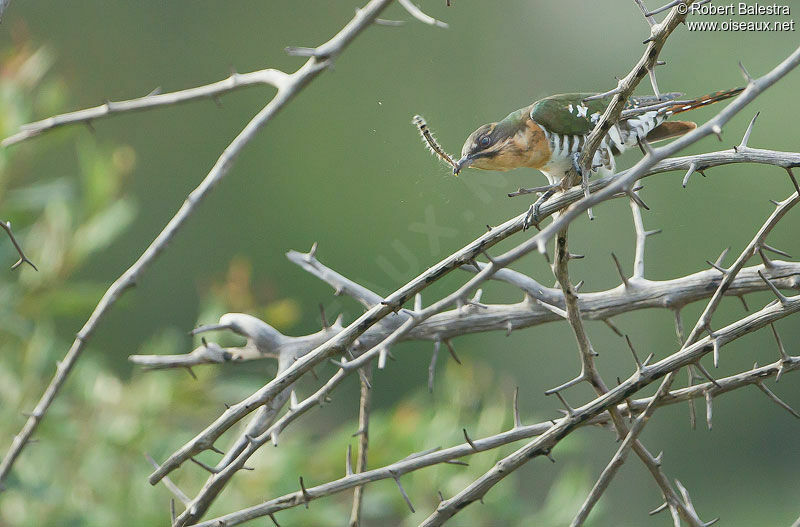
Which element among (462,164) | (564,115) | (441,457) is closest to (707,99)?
(564,115)

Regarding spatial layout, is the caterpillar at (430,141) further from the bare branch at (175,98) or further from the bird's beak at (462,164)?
the bare branch at (175,98)

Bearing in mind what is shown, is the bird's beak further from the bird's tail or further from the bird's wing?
the bird's tail

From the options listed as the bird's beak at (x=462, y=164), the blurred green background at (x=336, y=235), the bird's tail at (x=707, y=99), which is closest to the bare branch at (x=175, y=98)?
the blurred green background at (x=336, y=235)

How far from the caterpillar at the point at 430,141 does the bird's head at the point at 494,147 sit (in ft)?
0.04

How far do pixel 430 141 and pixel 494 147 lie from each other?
0.09 meters

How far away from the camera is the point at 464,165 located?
0.87 m

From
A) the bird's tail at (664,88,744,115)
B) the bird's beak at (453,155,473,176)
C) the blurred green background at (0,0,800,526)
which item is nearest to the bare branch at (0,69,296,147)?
the blurred green background at (0,0,800,526)

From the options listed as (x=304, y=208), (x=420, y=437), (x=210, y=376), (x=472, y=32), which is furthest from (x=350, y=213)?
(x=420, y=437)

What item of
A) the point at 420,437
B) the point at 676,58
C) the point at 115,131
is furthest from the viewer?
the point at 115,131

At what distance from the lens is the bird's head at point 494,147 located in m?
0.88

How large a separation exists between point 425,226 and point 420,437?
0.81 meters

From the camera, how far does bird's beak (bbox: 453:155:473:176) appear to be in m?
0.85

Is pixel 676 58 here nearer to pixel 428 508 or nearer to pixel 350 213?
pixel 350 213

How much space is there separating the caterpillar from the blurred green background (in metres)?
0.02
